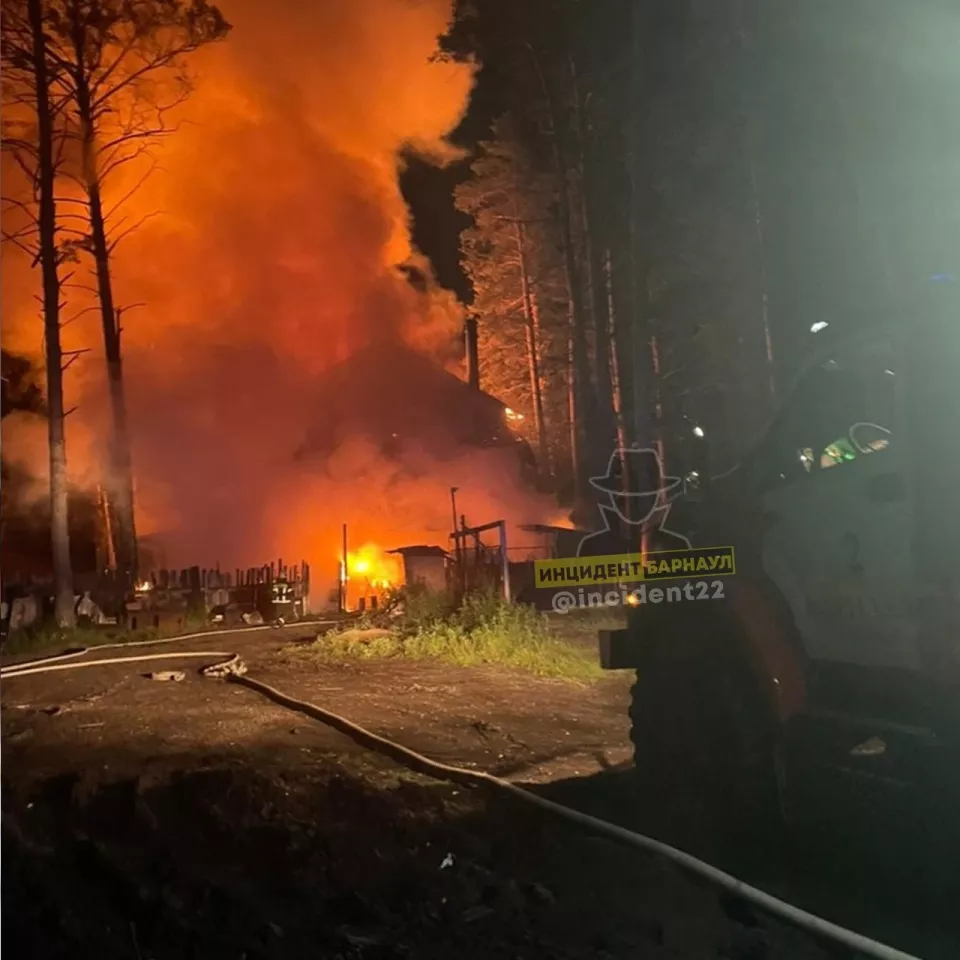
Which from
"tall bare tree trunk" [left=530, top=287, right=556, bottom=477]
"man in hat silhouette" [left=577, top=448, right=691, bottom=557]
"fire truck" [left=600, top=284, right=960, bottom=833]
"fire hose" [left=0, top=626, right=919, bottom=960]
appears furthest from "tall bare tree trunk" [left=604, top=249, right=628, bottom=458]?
"fire truck" [left=600, top=284, right=960, bottom=833]

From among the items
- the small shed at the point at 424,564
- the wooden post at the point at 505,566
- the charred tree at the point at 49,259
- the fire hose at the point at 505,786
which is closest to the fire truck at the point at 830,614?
the fire hose at the point at 505,786

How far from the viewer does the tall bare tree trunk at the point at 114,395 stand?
1280cm

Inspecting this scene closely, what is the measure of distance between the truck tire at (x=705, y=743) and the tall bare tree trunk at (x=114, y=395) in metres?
11.6

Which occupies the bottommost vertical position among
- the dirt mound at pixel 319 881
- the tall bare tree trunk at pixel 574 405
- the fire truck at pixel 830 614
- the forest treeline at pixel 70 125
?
the dirt mound at pixel 319 881

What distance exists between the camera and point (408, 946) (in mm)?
2867

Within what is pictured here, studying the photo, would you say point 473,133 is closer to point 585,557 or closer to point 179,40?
point 179,40

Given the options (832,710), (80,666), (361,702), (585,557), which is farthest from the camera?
(585,557)

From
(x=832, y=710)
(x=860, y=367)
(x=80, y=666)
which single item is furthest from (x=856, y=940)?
(x=80, y=666)

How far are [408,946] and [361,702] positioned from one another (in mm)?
4075

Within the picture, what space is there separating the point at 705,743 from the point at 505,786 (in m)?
1.05

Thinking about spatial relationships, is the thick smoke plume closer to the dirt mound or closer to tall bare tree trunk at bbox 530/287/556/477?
tall bare tree trunk at bbox 530/287/556/477

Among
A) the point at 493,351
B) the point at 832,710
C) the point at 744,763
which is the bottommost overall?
the point at 744,763

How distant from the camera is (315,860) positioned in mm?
3441
